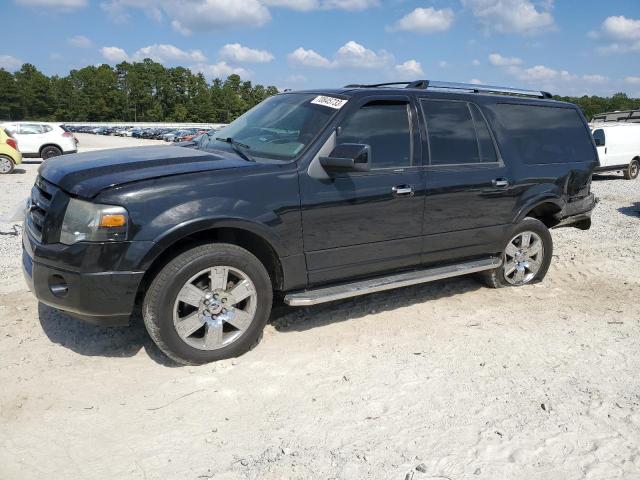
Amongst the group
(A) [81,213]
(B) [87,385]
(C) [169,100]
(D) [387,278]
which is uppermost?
(C) [169,100]

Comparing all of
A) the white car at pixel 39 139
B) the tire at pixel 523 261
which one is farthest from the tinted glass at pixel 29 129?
the tire at pixel 523 261

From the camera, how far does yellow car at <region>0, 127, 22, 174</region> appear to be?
15.7m

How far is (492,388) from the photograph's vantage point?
3521mm

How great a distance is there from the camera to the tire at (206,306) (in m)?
3.46

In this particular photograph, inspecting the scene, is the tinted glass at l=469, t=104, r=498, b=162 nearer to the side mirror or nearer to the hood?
the side mirror

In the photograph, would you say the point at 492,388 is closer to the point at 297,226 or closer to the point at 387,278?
the point at 387,278

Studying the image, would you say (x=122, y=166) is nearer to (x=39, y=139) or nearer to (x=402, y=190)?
(x=402, y=190)

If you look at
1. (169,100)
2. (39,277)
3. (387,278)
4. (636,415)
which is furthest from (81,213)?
(169,100)

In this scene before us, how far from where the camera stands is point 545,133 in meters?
5.52

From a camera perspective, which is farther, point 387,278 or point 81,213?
point 387,278

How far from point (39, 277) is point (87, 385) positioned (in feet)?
2.52

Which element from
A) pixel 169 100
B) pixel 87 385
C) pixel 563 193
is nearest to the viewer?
pixel 87 385

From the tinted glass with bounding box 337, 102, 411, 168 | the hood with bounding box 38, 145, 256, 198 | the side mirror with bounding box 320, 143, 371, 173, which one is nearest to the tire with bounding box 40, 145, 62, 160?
the hood with bounding box 38, 145, 256, 198

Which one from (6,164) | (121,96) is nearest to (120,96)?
(121,96)
